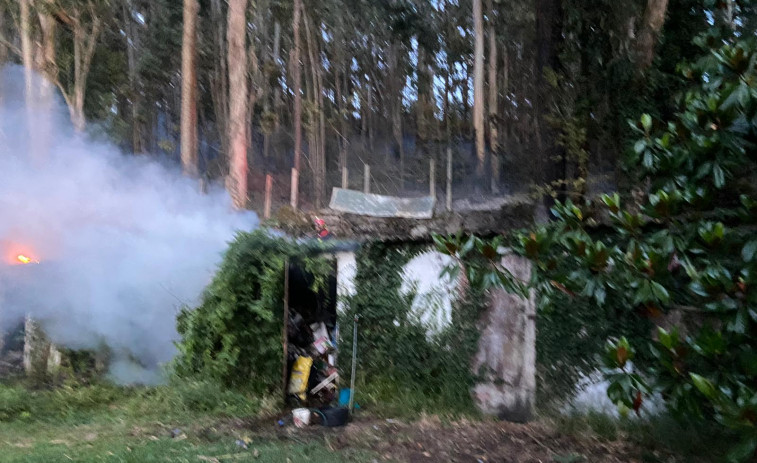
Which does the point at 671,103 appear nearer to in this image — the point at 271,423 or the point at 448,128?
the point at 271,423

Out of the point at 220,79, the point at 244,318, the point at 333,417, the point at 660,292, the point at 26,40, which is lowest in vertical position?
the point at 333,417

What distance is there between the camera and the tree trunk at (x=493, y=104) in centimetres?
1942

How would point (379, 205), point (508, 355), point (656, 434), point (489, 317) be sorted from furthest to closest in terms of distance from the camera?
1. point (379, 205)
2. point (489, 317)
3. point (508, 355)
4. point (656, 434)

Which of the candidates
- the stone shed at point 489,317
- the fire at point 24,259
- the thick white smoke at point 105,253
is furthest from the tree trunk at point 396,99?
the fire at point 24,259

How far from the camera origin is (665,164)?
3834mm

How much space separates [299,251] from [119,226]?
3085 mm

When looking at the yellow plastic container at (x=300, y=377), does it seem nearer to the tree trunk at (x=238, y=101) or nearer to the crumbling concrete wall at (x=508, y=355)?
the crumbling concrete wall at (x=508, y=355)

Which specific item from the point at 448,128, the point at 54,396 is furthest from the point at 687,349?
the point at 448,128

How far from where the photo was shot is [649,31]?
9.45 meters

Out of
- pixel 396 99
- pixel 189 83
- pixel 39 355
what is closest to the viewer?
pixel 39 355

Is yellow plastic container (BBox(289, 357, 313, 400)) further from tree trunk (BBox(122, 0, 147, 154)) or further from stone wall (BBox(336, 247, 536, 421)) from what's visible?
tree trunk (BBox(122, 0, 147, 154))

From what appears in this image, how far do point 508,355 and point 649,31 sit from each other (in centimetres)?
643

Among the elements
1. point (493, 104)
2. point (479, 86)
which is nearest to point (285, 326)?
point (479, 86)

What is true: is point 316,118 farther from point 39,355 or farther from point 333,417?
point 333,417
